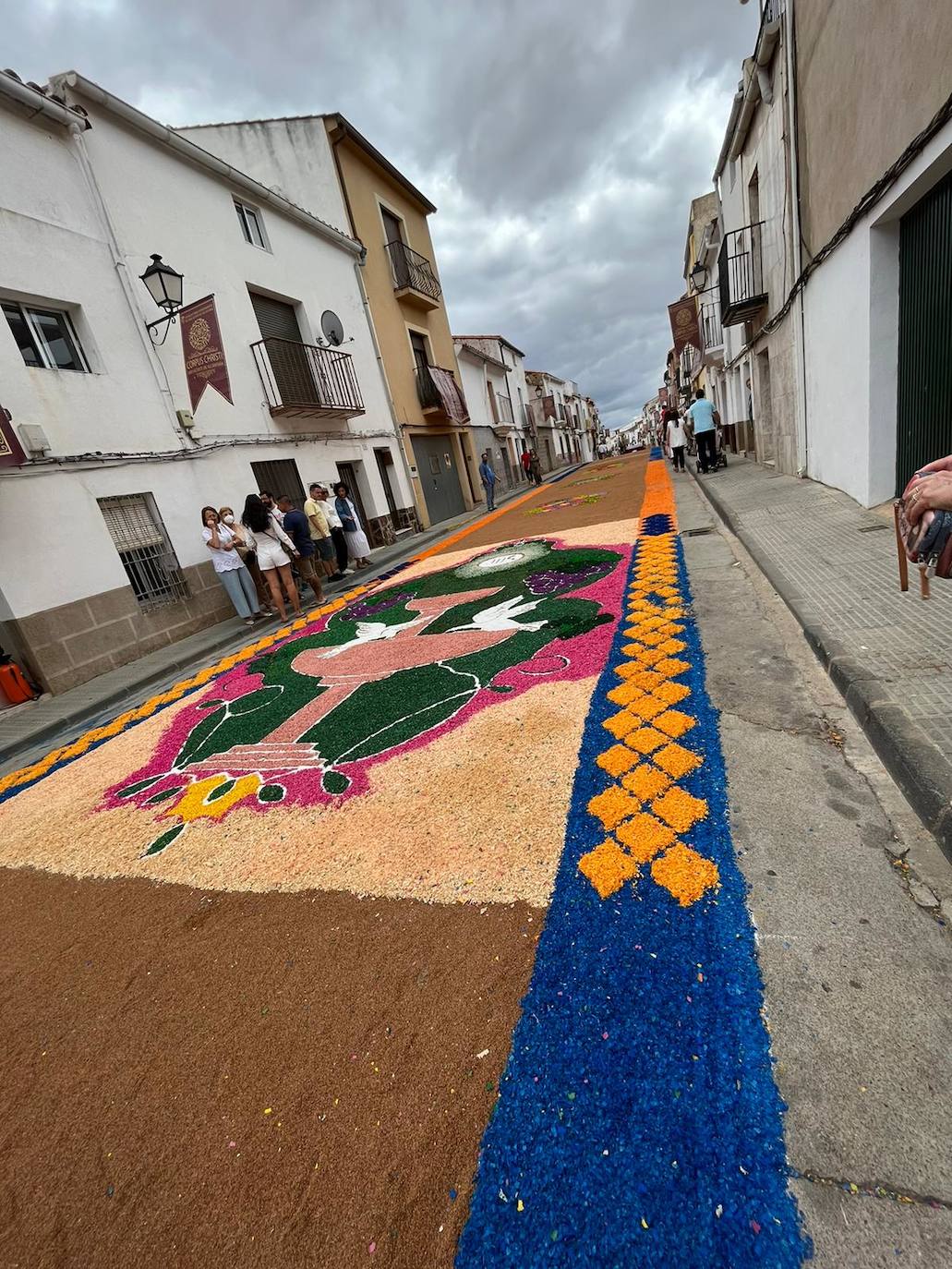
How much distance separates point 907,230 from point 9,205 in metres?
9.60

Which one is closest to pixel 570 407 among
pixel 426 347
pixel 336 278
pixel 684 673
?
pixel 426 347

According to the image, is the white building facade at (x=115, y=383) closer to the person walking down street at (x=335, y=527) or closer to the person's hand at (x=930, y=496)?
the person walking down street at (x=335, y=527)

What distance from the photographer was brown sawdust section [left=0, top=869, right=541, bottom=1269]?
1173 millimetres

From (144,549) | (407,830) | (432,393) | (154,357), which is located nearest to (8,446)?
(144,549)

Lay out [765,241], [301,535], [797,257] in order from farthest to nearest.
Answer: [765,241] < [301,535] < [797,257]

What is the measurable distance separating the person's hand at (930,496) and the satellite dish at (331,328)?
12.7 meters

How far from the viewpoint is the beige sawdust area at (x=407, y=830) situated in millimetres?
2035

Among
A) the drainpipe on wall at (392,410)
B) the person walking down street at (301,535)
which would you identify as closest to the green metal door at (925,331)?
the person walking down street at (301,535)

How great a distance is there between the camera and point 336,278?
484 inches

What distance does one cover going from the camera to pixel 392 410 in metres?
14.0

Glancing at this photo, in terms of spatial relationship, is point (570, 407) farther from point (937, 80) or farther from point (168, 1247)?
point (168, 1247)

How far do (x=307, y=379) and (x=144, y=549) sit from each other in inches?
209

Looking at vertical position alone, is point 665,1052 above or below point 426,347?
below

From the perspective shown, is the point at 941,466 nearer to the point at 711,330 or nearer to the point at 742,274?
the point at 742,274
